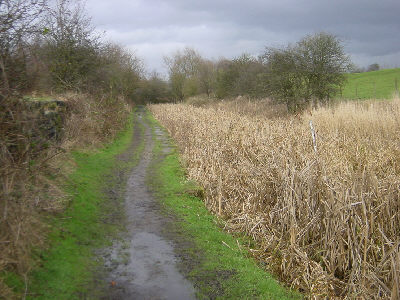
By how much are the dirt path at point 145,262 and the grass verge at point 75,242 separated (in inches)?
12.6

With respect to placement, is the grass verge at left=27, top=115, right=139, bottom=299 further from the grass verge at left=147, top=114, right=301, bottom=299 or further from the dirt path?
the grass verge at left=147, top=114, right=301, bottom=299

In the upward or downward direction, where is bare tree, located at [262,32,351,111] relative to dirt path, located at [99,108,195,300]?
upward

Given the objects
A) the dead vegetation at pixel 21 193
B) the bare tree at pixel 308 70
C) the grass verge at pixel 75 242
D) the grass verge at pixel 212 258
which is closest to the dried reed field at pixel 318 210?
the grass verge at pixel 212 258

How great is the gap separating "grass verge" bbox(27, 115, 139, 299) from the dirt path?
32 centimetres

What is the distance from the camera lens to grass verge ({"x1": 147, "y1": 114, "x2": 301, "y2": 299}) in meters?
5.14

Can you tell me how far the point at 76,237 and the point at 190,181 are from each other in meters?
4.34

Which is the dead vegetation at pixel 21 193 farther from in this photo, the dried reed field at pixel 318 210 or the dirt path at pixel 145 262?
the dried reed field at pixel 318 210

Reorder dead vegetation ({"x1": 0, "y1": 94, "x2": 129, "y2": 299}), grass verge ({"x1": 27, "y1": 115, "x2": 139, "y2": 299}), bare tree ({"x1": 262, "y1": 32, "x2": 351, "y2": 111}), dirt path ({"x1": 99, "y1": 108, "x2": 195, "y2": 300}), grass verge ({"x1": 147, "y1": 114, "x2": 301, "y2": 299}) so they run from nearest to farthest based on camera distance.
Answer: dead vegetation ({"x1": 0, "y1": 94, "x2": 129, "y2": 299}) < grass verge ({"x1": 27, "y1": 115, "x2": 139, "y2": 299}) < dirt path ({"x1": 99, "y1": 108, "x2": 195, "y2": 300}) < grass verge ({"x1": 147, "y1": 114, "x2": 301, "y2": 299}) < bare tree ({"x1": 262, "y1": 32, "x2": 351, "y2": 111})

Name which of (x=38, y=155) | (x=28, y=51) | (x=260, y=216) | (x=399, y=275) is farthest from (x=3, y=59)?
(x=399, y=275)

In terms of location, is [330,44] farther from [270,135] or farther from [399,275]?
[399,275]

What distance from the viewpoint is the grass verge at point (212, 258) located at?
16.9ft

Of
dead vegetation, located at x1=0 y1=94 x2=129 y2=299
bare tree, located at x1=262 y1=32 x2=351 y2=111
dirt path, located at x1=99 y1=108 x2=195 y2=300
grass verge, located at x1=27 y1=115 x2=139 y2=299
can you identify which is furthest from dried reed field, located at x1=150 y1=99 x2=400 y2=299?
bare tree, located at x1=262 y1=32 x2=351 y2=111

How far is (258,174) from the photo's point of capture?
7.72m

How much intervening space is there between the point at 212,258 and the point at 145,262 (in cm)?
107
